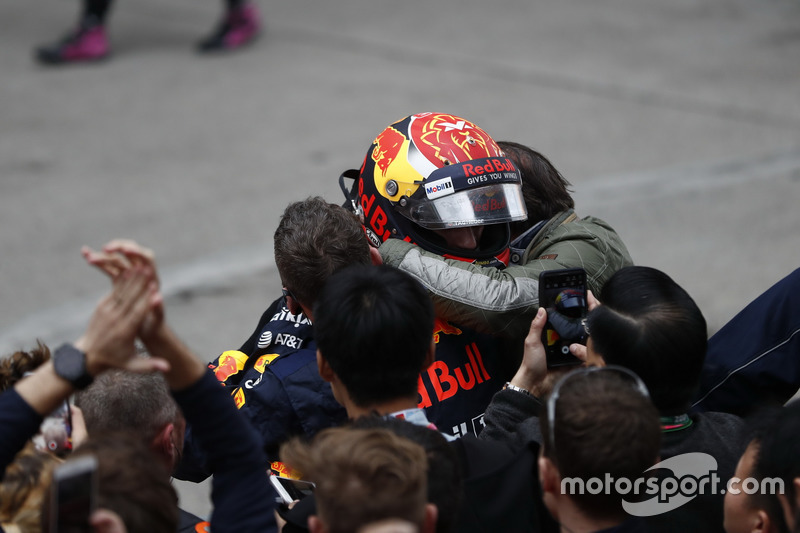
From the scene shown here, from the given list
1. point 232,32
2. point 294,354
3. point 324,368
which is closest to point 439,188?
point 294,354

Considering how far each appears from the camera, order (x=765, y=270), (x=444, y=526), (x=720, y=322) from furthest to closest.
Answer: (x=765, y=270)
(x=720, y=322)
(x=444, y=526)

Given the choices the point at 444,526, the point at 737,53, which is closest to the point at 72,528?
the point at 444,526

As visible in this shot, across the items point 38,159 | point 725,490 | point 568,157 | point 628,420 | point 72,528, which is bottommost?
point 38,159

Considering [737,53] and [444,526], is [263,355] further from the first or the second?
[737,53]

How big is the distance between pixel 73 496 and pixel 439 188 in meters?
1.47

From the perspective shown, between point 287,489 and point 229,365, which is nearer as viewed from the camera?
point 287,489

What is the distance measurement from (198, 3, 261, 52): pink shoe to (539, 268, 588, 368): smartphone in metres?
7.83

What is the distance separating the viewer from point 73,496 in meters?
1.49

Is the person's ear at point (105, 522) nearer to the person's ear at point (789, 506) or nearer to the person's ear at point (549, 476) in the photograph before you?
the person's ear at point (549, 476)

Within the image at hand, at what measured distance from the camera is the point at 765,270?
18.5ft

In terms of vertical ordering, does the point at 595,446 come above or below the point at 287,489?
above

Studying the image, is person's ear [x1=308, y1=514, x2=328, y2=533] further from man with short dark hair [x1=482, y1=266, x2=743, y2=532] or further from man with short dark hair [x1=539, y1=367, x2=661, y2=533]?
man with short dark hair [x1=482, y1=266, x2=743, y2=532]

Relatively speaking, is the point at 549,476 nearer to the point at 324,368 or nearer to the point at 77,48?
the point at 324,368

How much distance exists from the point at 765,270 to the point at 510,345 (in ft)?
11.8
